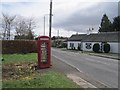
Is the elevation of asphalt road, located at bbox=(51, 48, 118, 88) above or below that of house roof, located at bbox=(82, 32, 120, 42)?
below

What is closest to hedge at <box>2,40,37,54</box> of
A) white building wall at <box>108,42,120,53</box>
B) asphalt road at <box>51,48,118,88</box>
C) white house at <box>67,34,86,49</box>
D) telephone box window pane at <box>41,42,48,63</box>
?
asphalt road at <box>51,48,118,88</box>

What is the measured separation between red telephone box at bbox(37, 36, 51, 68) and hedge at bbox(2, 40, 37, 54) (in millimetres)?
20546

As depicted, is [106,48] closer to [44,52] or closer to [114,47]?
[114,47]

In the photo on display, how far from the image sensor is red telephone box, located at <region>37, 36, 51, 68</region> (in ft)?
61.1

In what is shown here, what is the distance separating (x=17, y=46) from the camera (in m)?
39.8

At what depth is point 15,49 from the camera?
39.7 m

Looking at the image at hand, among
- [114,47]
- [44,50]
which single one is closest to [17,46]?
[44,50]

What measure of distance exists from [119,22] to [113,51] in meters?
26.2

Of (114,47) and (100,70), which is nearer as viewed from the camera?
(100,70)

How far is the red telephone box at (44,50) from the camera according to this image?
18609mm

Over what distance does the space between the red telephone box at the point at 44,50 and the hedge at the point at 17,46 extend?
20546mm

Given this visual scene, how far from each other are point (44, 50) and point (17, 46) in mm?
21481

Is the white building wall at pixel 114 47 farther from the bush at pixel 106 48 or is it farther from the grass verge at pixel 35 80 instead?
the grass verge at pixel 35 80

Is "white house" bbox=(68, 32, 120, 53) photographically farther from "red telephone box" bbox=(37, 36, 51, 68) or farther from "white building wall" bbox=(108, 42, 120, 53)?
"red telephone box" bbox=(37, 36, 51, 68)
